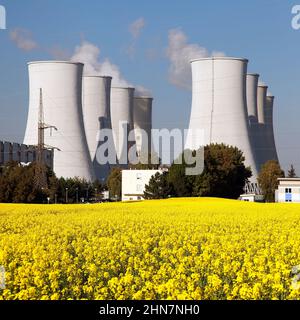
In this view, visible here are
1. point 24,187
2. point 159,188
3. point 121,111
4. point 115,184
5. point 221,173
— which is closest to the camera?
point 24,187

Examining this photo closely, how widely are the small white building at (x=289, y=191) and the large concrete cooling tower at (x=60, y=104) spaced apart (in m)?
12.5

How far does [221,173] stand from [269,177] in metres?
12.3

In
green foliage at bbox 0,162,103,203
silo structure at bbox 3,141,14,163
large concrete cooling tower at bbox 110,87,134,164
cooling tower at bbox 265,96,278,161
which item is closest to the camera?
green foliage at bbox 0,162,103,203

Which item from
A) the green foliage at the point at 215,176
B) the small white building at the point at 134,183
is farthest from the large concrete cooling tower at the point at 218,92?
the small white building at the point at 134,183

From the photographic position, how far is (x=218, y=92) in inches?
1750

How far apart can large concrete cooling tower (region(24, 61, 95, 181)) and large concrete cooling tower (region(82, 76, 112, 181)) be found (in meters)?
6.18

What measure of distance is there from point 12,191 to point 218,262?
32.9 m

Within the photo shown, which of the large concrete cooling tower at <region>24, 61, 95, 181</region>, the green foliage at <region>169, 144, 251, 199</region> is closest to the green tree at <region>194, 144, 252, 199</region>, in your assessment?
the green foliage at <region>169, 144, 251, 199</region>

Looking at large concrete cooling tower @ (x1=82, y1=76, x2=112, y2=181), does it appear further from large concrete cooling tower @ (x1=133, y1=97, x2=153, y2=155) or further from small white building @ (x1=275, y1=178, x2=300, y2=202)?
small white building @ (x1=275, y1=178, x2=300, y2=202)

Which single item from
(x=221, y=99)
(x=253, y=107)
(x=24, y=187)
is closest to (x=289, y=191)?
(x=221, y=99)

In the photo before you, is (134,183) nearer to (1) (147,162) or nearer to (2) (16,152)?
(1) (147,162)

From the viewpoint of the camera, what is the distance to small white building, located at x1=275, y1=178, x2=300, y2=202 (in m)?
43.8

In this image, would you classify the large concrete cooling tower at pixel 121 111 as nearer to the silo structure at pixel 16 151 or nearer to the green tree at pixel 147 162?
the green tree at pixel 147 162
